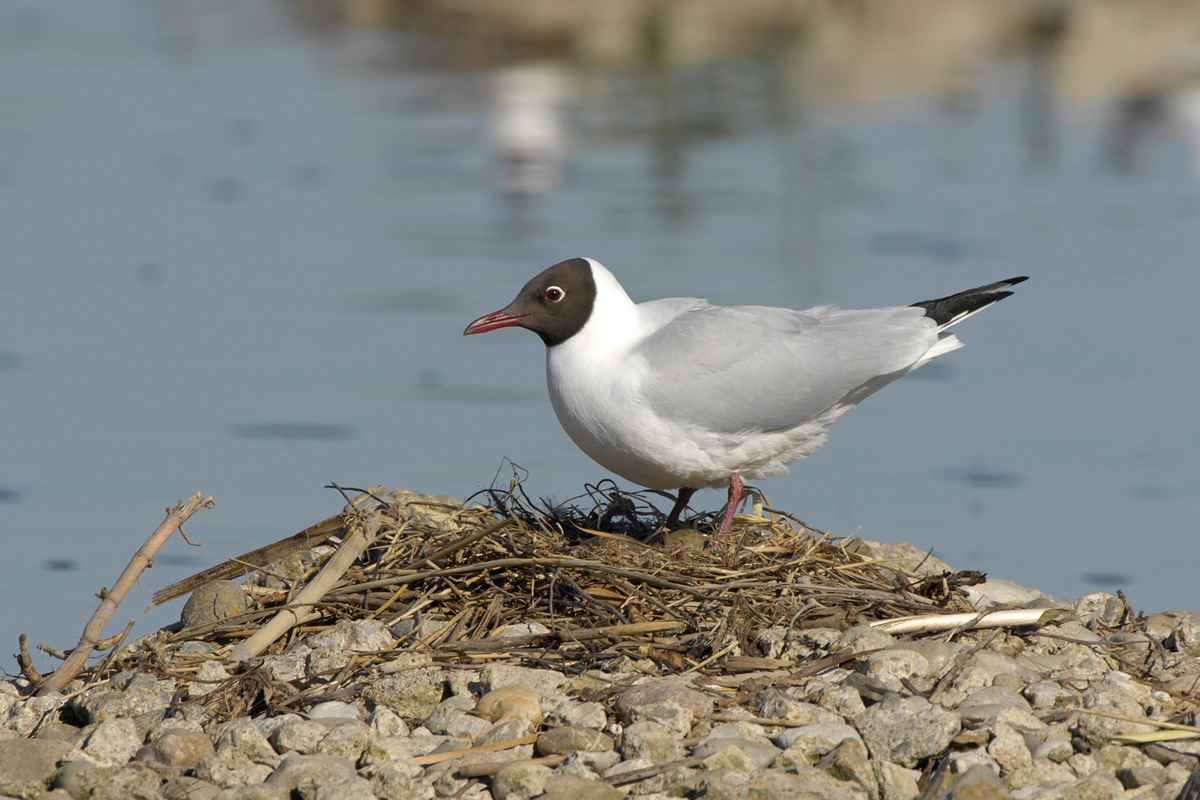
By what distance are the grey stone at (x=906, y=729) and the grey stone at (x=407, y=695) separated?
127 cm

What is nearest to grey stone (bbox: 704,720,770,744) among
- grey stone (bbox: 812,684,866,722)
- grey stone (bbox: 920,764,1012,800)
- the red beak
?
grey stone (bbox: 812,684,866,722)

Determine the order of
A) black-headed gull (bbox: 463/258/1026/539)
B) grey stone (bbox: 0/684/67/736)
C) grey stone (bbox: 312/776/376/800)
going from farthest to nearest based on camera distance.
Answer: black-headed gull (bbox: 463/258/1026/539), grey stone (bbox: 0/684/67/736), grey stone (bbox: 312/776/376/800)

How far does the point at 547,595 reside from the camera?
4.81m

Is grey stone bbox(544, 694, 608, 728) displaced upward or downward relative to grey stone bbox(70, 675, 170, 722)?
downward

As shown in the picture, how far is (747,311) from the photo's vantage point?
5559 millimetres

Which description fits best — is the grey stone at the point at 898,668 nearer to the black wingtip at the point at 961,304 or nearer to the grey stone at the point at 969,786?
the grey stone at the point at 969,786

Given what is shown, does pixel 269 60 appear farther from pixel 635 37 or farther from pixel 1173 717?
pixel 1173 717

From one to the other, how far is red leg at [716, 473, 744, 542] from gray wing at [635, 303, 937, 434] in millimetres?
203

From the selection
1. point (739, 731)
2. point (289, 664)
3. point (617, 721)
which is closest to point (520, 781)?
point (617, 721)

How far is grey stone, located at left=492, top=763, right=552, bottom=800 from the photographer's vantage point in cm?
385

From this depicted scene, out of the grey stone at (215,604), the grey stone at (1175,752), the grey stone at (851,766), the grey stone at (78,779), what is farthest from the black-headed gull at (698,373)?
the grey stone at (78,779)

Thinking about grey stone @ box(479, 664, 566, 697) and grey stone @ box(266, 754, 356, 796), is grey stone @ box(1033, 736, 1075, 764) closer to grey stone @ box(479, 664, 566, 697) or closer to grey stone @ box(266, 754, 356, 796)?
grey stone @ box(479, 664, 566, 697)

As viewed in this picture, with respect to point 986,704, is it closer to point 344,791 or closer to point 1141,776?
point 1141,776

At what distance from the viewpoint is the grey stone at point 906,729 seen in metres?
4.02
